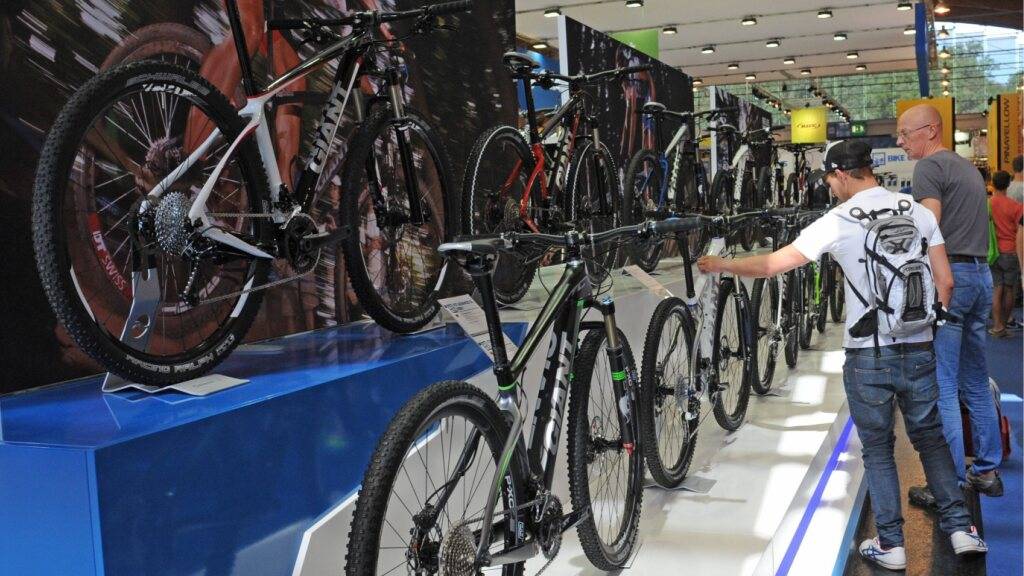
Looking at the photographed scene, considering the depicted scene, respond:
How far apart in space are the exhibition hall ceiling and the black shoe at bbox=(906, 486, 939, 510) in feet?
35.8

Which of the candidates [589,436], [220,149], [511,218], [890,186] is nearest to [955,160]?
[511,218]

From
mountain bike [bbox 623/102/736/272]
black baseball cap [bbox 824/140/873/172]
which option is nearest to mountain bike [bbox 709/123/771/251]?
mountain bike [bbox 623/102/736/272]

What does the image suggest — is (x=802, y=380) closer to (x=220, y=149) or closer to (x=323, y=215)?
(x=323, y=215)

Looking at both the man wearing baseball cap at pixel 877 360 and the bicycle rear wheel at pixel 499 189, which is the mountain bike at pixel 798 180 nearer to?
the bicycle rear wheel at pixel 499 189

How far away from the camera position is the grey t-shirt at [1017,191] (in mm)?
9391

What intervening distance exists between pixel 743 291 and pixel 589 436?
7.20 feet

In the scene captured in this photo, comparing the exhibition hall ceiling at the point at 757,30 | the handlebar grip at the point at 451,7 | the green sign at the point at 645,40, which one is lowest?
the handlebar grip at the point at 451,7

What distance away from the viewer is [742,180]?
8383 mm

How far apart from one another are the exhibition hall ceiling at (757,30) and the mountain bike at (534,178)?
9896 millimetres

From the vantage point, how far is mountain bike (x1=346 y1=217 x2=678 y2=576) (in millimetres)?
1784

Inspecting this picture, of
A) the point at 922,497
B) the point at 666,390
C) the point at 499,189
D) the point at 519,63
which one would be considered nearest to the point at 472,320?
the point at 666,390

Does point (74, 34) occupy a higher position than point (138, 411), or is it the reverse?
point (74, 34)

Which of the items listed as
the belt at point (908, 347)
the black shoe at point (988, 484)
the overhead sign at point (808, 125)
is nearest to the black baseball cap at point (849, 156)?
the belt at point (908, 347)

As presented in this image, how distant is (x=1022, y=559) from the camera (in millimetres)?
3791
